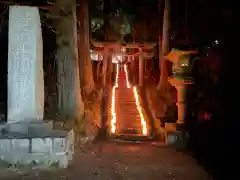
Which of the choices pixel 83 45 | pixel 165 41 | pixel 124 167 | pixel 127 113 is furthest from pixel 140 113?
pixel 124 167

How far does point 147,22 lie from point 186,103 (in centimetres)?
1613

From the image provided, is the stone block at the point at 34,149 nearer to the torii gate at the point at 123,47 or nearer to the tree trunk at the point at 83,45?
the tree trunk at the point at 83,45

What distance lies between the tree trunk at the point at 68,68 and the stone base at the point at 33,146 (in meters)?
4.52

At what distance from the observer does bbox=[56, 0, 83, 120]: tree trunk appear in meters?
12.3

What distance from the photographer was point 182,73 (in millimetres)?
11672

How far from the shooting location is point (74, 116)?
1245 cm

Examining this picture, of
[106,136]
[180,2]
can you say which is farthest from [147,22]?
[106,136]

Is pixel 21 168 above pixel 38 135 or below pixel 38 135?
below

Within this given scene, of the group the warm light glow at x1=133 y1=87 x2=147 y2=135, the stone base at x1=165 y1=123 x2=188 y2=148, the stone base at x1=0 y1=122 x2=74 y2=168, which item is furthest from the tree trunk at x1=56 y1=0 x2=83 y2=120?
the stone base at x1=0 y1=122 x2=74 y2=168

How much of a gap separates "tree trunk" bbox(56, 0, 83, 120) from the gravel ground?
2.02 metres

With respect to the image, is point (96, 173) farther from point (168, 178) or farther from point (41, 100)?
point (41, 100)

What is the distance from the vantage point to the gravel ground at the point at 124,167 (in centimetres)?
723

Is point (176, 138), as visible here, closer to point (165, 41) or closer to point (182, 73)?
point (182, 73)

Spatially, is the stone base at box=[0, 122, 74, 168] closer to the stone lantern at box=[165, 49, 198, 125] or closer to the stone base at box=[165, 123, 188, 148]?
the stone base at box=[165, 123, 188, 148]
